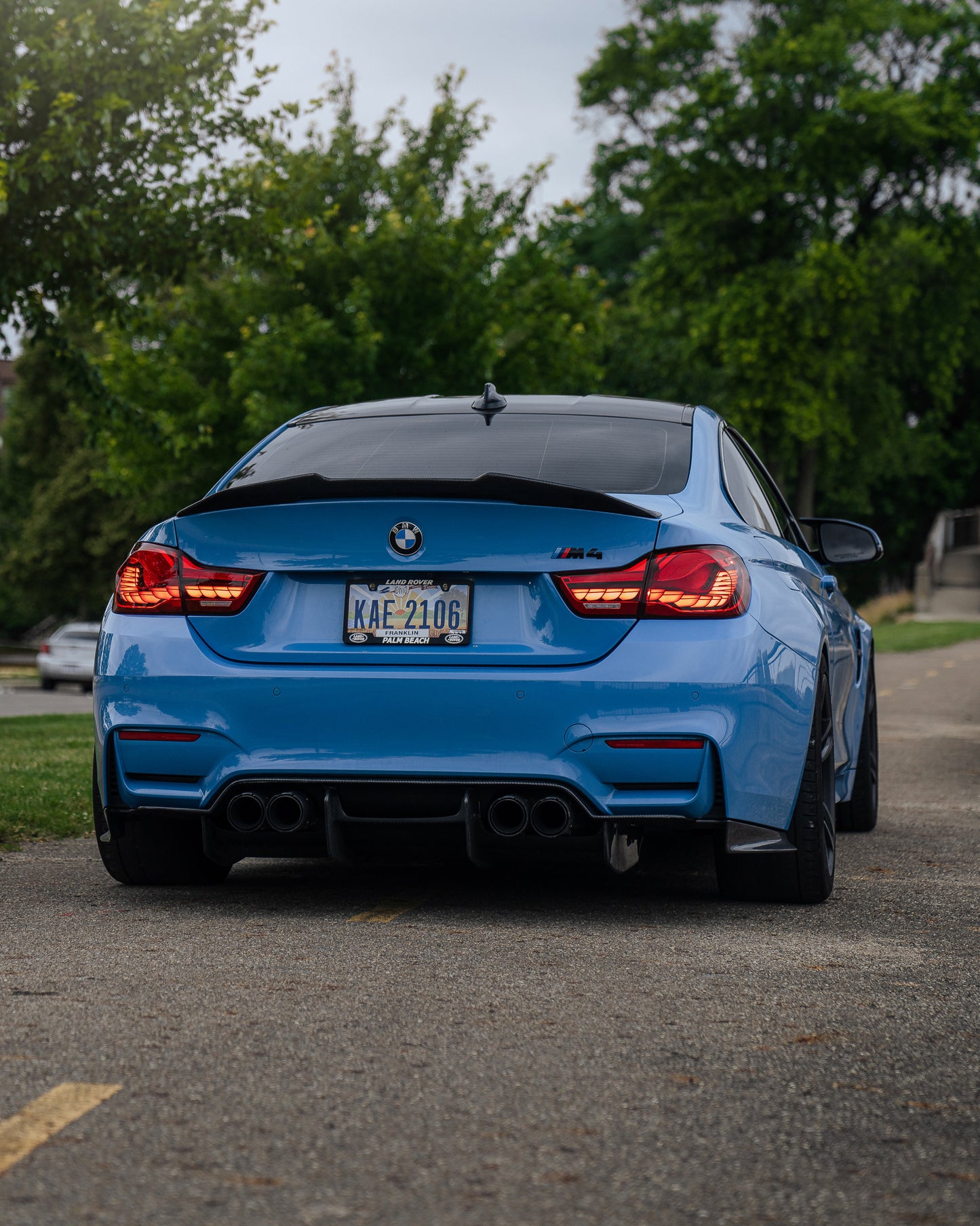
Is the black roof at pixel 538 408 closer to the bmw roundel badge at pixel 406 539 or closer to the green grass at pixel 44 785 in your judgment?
the bmw roundel badge at pixel 406 539

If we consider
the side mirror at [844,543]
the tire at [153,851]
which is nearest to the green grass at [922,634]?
the side mirror at [844,543]

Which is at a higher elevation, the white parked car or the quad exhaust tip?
the quad exhaust tip

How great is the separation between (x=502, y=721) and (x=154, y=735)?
1.07 meters

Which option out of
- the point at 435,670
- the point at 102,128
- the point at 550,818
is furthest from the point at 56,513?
the point at 550,818

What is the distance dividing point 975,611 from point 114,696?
36.9 m

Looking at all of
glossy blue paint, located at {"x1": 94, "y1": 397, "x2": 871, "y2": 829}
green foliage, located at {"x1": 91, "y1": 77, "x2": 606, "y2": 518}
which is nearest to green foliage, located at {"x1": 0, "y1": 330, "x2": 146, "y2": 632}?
green foliage, located at {"x1": 91, "y1": 77, "x2": 606, "y2": 518}

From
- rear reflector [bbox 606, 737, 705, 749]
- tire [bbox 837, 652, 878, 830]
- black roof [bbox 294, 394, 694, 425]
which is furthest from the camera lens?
tire [bbox 837, 652, 878, 830]

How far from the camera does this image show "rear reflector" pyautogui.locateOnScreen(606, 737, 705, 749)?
4.88 metres

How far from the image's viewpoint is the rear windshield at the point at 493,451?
5.37 m

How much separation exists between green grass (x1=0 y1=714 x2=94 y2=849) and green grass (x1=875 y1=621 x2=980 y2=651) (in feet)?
52.3

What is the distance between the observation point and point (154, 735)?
16.9 ft

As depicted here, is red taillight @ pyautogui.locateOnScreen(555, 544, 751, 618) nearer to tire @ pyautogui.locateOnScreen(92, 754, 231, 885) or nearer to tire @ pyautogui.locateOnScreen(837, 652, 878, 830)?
tire @ pyautogui.locateOnScreen(92, 754, 231, 885)

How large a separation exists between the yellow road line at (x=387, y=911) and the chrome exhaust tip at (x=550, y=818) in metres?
0.56

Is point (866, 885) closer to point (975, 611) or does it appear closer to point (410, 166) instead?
point (410, 166)
